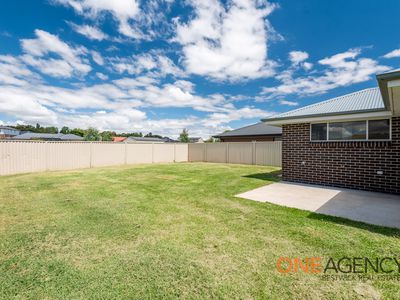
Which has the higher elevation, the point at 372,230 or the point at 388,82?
the point at 388,82

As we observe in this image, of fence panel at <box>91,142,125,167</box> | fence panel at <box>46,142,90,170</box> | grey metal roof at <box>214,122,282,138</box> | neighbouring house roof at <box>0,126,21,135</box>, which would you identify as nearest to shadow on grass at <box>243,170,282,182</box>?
fence panel at <box>91,142,125,167</box>

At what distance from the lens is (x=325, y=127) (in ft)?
25.6

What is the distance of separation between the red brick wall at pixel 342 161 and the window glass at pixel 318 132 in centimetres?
19

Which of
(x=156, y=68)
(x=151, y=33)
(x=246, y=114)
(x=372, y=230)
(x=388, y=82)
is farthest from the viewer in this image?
(x=246, y=114)

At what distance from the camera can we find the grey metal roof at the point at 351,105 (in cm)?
663

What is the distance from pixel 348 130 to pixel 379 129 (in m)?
0.85

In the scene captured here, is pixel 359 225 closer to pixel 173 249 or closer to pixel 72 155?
pixel 173 249

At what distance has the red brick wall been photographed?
639cm

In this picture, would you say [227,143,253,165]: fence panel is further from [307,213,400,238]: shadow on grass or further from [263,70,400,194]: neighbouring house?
[307,213,400,238]: shadow on grass

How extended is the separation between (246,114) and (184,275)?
1284 inches

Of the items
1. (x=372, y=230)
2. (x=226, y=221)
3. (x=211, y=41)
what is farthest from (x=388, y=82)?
(x=211, y=41)

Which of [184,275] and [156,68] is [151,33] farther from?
[184,275]

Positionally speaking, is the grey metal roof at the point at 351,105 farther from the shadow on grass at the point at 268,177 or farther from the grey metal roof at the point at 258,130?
the grey metal roof at the point at 258,130

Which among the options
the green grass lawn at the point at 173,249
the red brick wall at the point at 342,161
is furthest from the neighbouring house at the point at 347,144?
the green grass lawn at the point at 173,249
